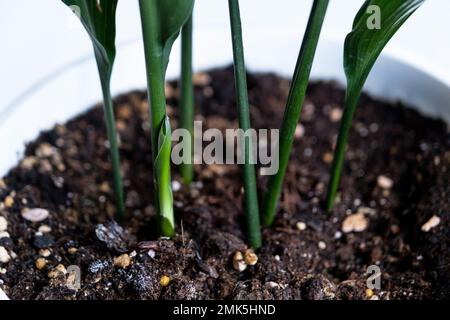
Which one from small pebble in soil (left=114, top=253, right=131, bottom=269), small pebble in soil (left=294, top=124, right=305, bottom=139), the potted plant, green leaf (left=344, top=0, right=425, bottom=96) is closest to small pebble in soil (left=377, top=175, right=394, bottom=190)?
the potted plant

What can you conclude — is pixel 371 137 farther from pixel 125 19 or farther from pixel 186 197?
pixel 125 19

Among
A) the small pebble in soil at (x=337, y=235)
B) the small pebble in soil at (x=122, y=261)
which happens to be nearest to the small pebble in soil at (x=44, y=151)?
the small pebble in soil at (x=122, y=261)

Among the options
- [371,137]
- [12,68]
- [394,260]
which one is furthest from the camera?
[12,68]

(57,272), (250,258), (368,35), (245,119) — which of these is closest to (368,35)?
(368,35)

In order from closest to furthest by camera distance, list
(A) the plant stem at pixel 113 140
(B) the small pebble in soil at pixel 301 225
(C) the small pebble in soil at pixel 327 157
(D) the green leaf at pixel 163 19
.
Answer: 1. (D) the green leaf at pixel 163 19
2. (A) the plant stem at pixel 113 140
3. (B) the small pebble in soil at pixel 301 225
4. (C) the small pebble in soil at pixel 327 157

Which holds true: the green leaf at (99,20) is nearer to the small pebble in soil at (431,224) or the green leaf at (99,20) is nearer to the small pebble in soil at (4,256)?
the small pebble in soil at (4,256)

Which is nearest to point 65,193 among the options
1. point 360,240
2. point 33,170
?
point 33,170

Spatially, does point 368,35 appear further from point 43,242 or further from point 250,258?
point 43,242
